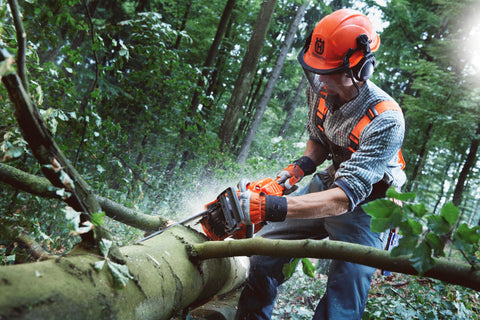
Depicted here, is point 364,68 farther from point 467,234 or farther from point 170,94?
point 170,94

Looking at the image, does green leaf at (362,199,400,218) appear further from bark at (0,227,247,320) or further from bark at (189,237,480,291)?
bark at (0,227,247,320)

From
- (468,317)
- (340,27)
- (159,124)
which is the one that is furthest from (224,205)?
(159,124)

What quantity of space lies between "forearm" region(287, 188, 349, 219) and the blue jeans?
11.4 inches

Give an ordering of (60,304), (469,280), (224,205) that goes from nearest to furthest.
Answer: (60,304) < (469,280) < (224,205)

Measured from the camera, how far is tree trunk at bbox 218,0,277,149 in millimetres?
5898

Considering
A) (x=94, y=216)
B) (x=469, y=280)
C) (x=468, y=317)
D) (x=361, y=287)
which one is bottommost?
(x=468, y=317)

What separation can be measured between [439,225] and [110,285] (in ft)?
4.01

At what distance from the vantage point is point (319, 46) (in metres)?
2.38

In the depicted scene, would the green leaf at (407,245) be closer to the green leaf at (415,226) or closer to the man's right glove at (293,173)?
the green leaf at (415,226)

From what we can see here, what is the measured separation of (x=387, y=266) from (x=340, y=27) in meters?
1.74

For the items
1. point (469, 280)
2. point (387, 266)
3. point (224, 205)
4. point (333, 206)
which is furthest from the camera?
point (333, 206)

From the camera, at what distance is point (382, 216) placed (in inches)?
45.3

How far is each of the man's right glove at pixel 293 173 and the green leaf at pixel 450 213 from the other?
68.6 inches

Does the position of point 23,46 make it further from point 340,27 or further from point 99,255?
point 340,27
